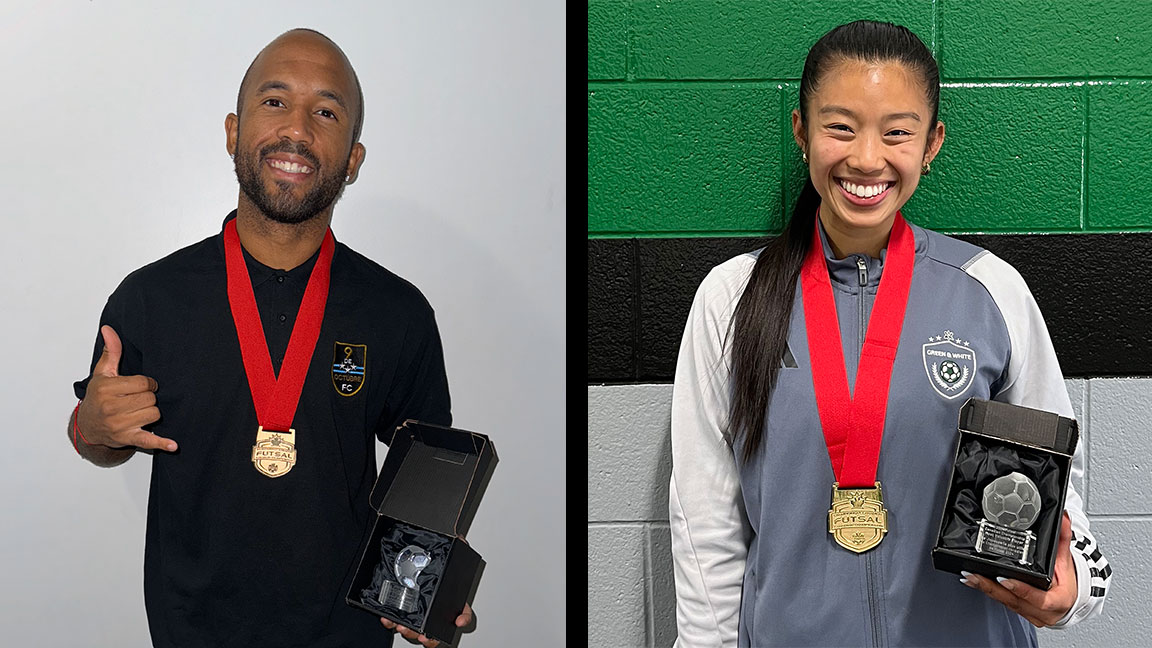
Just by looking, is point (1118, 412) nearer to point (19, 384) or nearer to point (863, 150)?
point (863, 150)

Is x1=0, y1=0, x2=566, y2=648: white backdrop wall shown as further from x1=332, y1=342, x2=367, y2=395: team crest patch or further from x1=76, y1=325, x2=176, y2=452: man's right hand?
x1=332, y1=342, x2=367, y2=395: team crest patch

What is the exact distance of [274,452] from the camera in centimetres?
152

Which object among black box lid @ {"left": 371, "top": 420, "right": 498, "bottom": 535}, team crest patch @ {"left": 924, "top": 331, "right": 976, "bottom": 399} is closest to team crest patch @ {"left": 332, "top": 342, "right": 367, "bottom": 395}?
black box lid @ {"left": 371, "top": 420, "right": 498, "bottom": 535}

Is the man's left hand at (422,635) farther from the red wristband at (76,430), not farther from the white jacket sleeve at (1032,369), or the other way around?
the white jacket sleeve at (1032,369)

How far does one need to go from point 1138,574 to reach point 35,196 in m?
2.10

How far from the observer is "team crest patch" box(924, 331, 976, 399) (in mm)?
1304

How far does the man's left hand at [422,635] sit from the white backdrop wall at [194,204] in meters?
0.02

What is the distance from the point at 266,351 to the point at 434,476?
362 millimetres

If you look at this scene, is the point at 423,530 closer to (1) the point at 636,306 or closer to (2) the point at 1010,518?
(1) the point at 636,306

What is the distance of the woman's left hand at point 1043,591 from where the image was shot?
123 cm

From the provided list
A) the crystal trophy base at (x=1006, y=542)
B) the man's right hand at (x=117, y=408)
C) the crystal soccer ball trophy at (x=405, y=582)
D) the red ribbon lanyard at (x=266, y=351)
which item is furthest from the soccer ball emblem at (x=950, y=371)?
the man's right hand at (x=117, y=408)

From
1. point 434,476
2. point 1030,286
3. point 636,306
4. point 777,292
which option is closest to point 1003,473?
point 777,292

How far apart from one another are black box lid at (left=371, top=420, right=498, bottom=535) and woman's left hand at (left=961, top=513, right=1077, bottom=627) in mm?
806

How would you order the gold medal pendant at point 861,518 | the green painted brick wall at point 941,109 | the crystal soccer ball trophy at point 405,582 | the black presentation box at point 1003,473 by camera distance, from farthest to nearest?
the green painted brick wall at point 941,109 < the crystal soccer ball trophy at point 405,582 < the gold medal pendant at point 861,518 < the black presentation box at point 1003,473
